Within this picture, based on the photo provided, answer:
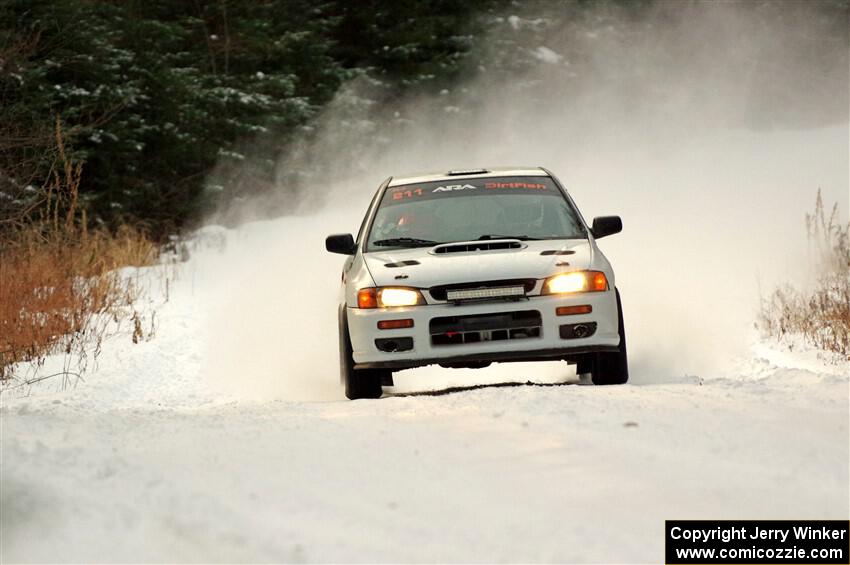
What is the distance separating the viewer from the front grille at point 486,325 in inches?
316

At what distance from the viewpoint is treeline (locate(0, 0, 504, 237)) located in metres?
23.5

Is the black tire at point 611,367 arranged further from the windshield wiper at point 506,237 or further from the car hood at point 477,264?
the windshield wiper at point 506,237

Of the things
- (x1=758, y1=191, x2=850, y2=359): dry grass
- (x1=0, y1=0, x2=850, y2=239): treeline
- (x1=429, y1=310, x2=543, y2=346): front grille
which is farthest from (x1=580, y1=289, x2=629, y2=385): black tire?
(x1=0, y1=0, x2=850, y2=239): treeline

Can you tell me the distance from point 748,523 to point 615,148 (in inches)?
1317

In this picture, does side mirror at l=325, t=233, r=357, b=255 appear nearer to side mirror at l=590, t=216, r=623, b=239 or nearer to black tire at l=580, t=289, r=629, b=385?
side mirror at l=590, t=216, r=623, b=239

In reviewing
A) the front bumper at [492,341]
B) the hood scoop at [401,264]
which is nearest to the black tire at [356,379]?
the front bumper at [492,341]

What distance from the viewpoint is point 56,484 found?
493 cm

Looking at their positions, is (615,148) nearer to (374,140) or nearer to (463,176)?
(374,140)

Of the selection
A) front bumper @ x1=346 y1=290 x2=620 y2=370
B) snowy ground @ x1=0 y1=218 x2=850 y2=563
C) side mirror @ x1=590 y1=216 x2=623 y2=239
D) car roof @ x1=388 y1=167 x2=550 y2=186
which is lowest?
snowy ground @ x1=0 y1=218 x2=850 y2=563

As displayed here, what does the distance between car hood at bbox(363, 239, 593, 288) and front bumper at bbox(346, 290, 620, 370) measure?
17 centimetres

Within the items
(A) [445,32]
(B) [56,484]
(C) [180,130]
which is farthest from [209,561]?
(A) [445,32]
